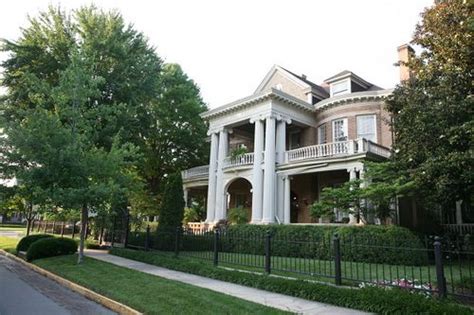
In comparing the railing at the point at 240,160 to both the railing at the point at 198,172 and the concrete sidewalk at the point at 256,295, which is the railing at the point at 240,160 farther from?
the concrete sidewalk at the point at 256,295

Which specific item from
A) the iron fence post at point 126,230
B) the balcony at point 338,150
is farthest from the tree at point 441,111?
the iron fence post at point 126,230

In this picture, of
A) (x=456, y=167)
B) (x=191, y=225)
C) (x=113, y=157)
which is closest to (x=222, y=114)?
(x=191, y=225)

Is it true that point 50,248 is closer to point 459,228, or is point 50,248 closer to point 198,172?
point 198,172

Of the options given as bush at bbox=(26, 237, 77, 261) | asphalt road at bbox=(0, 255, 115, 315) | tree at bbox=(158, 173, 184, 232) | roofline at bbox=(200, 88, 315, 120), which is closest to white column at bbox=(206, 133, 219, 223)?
roofline at bbox=(200, 88, 315, 120)

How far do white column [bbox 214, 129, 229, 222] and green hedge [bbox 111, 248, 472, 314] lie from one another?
14.2 m

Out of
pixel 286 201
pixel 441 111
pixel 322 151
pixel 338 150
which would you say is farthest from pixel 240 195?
pixel 441 111

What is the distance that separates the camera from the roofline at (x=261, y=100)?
23.8 m

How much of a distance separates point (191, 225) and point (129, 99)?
31.6ft

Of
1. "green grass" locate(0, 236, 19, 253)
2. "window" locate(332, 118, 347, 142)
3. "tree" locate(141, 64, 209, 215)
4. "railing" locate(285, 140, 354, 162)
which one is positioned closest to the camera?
Result: "railing" locate(285, 140, 354, 162)

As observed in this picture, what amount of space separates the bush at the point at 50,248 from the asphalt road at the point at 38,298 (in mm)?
3206

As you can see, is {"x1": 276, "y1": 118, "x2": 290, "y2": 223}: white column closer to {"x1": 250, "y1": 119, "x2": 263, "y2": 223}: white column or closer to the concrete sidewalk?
{"x1": 250, "y1": 119, "x2": 263, "y2": 223}: white column

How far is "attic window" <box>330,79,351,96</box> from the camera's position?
84.5ft

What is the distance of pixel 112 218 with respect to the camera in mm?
21812

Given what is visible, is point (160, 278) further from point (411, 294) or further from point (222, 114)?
point (222, 114)
